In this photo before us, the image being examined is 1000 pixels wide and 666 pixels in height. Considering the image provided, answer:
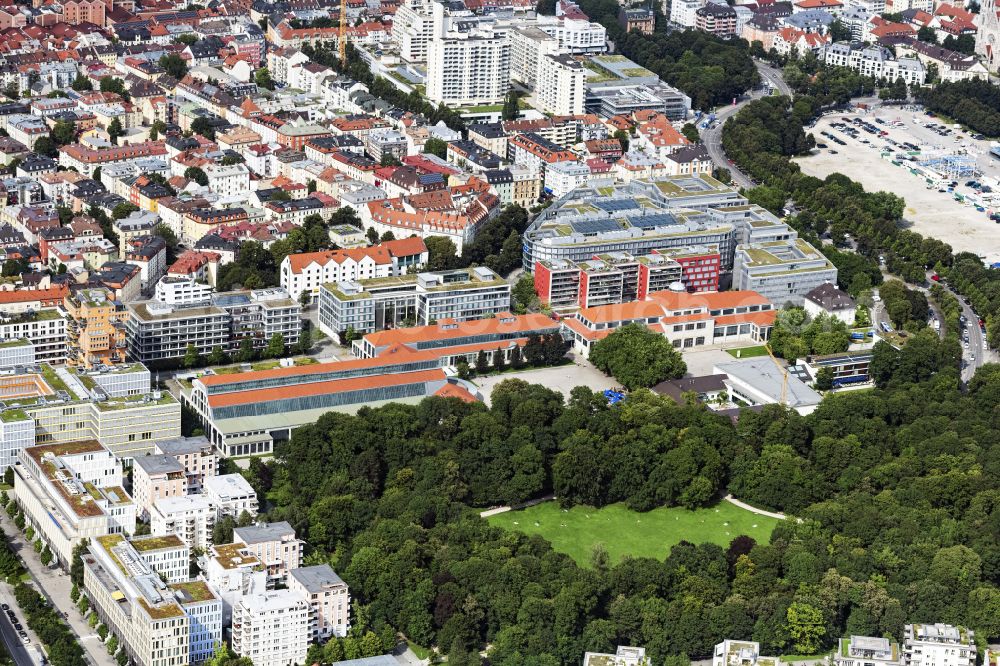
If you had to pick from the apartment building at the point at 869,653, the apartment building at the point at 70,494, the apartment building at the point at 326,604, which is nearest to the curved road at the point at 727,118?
the apartment building at the point at 70,494

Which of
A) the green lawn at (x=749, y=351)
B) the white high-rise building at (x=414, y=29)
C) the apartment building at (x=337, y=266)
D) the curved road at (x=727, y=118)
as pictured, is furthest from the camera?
the white high-rise building at (x=414, y=29)

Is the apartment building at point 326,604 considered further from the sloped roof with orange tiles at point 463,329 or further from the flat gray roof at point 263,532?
the sloped roof with orange tiles at point 463,329

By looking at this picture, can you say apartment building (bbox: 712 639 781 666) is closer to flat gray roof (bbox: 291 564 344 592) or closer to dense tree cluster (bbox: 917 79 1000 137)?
flat gray roof (bbox: 291 564 344 592)

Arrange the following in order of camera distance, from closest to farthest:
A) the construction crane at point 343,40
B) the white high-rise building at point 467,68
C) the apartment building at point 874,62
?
the white high-rise building at point 467,68 → the construction crane at point 343,40 → the apartment building at point 874,62

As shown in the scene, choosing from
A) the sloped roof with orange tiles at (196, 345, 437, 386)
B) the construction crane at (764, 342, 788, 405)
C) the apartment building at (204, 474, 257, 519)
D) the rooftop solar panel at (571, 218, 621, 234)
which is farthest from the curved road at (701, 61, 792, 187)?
the apartment building at (204, 474, 257, 519)

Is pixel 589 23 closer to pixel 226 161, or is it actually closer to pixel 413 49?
pixel 413 49

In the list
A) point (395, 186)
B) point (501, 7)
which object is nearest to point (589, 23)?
point (501, 7)

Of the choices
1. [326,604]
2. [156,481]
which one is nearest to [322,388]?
[156,481]

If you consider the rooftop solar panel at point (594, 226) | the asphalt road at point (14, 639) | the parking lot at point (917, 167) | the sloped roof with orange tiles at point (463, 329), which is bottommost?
the parking lot at point (917, 167)
